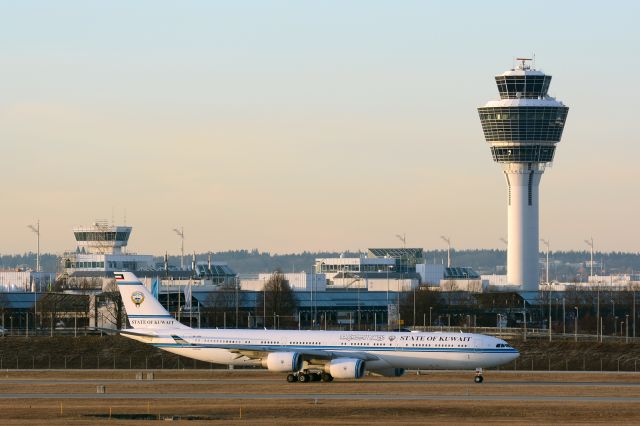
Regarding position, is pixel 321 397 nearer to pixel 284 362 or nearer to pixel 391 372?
pixel 284 362

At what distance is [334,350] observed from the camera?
9288 cm

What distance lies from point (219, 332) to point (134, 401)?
2125 cm

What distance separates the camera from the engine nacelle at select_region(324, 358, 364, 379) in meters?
89.3

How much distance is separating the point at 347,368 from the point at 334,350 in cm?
363

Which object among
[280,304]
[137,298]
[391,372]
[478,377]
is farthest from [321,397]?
[280,304]

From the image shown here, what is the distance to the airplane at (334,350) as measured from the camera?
299 feet

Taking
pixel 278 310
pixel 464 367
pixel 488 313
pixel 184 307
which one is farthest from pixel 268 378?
pixel 488 313

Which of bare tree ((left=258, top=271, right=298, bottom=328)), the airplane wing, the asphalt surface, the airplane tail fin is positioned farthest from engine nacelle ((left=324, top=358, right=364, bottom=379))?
bare tree ((left=258, top=271, right=298, bottom=328))

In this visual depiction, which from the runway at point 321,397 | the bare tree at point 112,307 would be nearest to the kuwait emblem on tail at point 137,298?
the runway at point 321,397

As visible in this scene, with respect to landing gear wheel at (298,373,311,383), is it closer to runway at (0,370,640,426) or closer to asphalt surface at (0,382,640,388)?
asphalt surface at (0,382,640,388)

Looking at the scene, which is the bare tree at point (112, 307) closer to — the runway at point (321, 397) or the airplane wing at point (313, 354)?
the airplane wing at point (313, 354)

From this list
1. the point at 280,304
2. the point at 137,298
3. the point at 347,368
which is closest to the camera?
the point at 347,368

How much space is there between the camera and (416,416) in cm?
6669

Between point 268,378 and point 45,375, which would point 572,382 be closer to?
point 268,378
